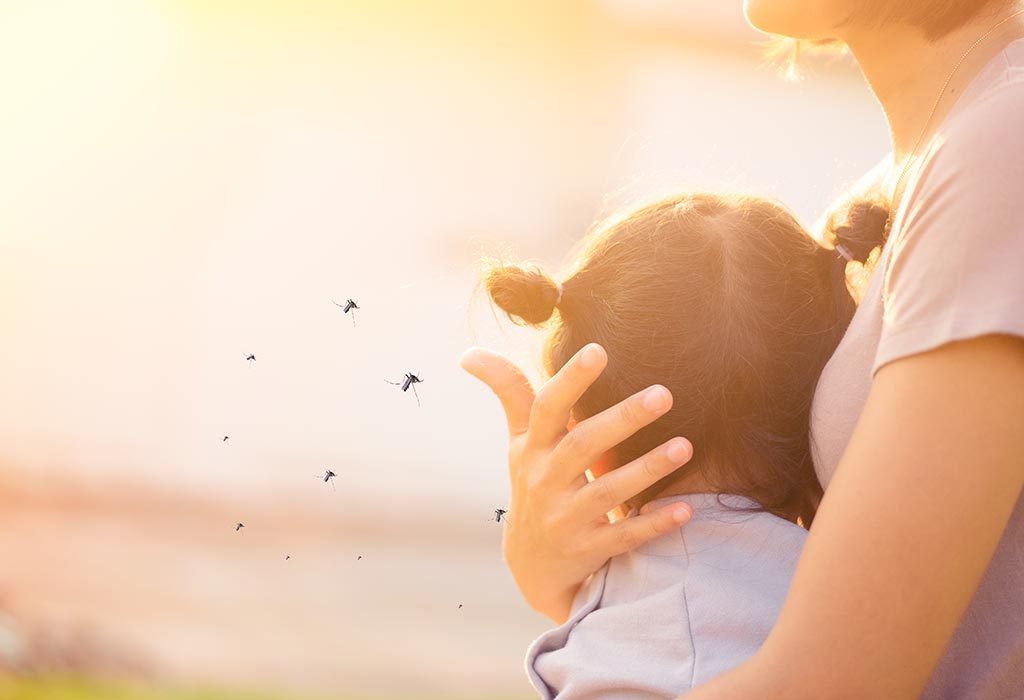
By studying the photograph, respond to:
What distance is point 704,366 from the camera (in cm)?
122

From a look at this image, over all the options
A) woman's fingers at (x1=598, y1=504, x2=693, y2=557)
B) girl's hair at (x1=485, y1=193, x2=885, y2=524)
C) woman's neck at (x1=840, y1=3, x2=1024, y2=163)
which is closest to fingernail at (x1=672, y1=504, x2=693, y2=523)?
woman's fingers at (x1=598, y1=504, x2=693, y2=557)

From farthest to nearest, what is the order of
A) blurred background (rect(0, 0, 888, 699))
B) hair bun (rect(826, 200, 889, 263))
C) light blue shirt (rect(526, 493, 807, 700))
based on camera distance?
blurred background (rect(0, 0, 888, 699)) → hair bun (rect(826, 200, 889, 263)) → light blue shirt (rect(526, 493, 807, 700))

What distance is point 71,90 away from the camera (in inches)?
194

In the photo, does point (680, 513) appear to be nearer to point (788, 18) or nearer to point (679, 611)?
point (679, 611)

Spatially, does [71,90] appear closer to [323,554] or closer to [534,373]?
[323,554]

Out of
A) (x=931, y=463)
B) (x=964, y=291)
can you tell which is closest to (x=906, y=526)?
(x=931, y=463)

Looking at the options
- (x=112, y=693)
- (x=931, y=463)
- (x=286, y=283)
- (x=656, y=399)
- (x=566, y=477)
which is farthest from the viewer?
(x=286, y=283)

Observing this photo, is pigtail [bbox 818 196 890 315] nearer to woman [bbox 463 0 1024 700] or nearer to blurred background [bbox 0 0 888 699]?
woman [bbox 463 0 1024 700]

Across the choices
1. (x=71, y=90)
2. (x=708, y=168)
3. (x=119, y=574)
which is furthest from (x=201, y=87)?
(x=708, y=168)

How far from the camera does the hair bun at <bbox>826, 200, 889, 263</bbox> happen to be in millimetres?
1216

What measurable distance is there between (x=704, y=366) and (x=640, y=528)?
21 centimetres

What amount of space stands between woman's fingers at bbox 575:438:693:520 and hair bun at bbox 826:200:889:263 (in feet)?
1.11

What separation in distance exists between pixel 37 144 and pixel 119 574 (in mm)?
2071

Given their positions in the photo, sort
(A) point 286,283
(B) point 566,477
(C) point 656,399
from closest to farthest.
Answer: (C) point 656,399 < (B) point 566,477 < (A) point 286,283
